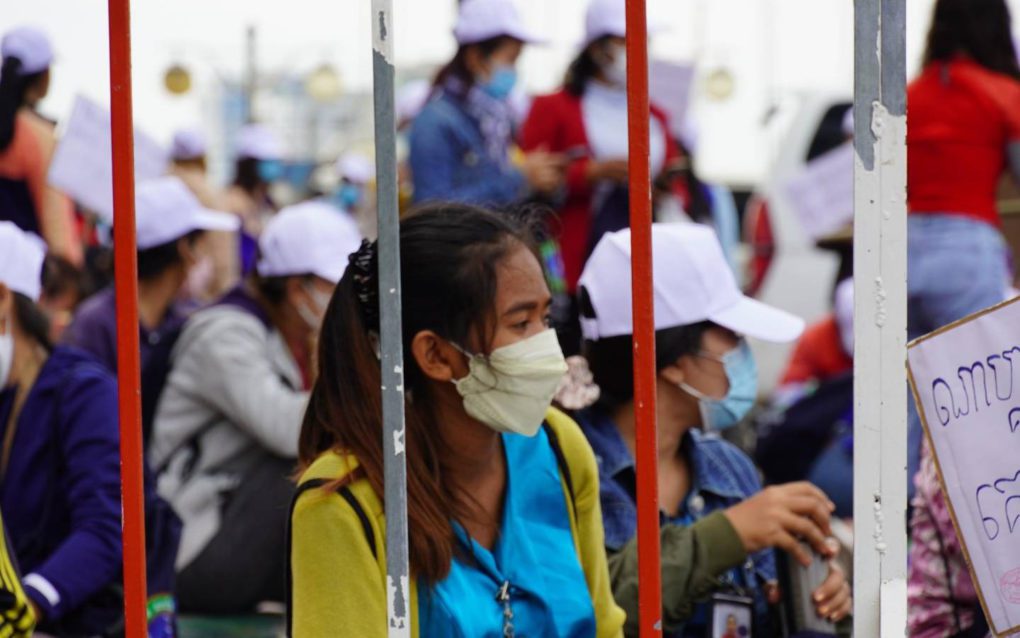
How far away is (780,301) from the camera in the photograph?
10.0 metres

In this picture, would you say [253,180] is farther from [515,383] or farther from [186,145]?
[515,383]

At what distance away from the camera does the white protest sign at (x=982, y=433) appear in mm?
2295

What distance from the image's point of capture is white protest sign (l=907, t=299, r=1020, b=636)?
2295mm

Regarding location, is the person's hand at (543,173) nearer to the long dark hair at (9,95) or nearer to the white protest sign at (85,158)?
the white protest sign at (85,158)

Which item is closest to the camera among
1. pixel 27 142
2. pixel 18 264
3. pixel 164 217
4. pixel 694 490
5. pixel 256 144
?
pixel 694 490

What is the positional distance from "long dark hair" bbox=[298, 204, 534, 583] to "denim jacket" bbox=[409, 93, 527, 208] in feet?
9.52

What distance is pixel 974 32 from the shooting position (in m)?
5.11

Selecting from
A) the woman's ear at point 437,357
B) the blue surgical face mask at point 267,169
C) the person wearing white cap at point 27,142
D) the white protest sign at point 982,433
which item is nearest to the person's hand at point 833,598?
the white protest sign at point 982,433

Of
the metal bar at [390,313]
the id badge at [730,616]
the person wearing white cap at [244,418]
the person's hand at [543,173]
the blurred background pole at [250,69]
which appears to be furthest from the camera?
the blurred background pole at [250,69]

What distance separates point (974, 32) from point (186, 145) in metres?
5.71

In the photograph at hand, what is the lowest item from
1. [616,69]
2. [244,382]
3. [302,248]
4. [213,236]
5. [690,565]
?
[690,565]

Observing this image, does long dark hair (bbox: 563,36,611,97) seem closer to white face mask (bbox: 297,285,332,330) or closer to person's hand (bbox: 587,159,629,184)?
person's hand (bbox: 587,159,629,184)

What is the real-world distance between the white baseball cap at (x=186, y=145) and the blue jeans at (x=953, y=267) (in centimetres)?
554

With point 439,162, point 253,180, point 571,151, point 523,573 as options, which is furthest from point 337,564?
point 253,180
